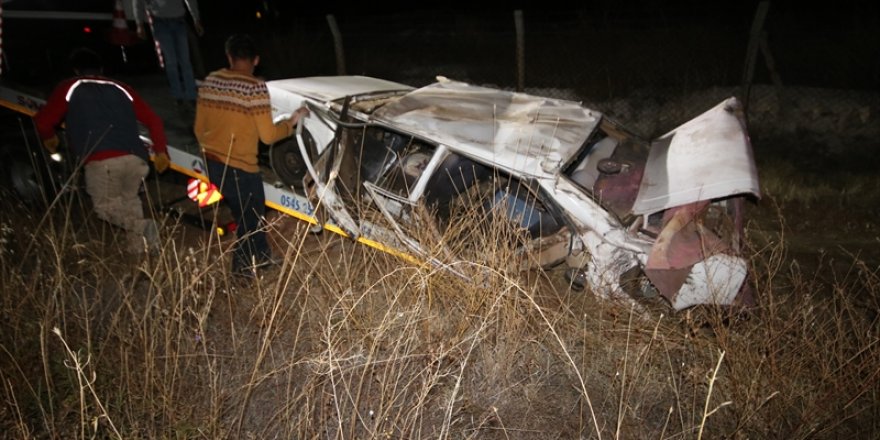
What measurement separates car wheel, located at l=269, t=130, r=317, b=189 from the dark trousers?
2.33 feet

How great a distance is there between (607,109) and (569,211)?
198 inches

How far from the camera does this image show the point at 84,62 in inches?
151

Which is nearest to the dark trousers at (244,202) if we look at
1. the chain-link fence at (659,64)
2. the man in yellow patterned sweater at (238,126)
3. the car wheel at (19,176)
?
the man in yellow patterned sweater at (238,126)

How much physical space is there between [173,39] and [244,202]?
3.35 meters

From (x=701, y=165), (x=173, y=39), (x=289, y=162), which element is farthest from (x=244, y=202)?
(x=173, y=39)

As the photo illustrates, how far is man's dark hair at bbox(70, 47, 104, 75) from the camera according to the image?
3816 millimetres

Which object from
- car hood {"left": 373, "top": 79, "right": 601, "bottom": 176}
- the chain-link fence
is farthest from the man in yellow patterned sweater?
the chain-link fence

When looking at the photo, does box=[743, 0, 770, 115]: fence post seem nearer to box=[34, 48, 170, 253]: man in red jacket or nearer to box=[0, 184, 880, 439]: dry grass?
box=[0, 184, 880, 439]: dry grass

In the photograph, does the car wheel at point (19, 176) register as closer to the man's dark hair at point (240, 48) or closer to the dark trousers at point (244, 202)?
the dark trousers at point (244, 202)

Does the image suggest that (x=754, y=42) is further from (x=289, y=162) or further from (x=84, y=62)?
(x=84, y=62)

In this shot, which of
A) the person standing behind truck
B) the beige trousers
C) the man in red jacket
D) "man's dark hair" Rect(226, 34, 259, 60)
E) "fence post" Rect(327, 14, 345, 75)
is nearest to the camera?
"man's dark hair" Rect(226, 34, 259, 60)

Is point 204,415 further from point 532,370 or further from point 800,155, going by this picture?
→ point 800,155

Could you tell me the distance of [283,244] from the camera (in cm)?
485

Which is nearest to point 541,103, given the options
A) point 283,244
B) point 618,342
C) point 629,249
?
point 629,249
